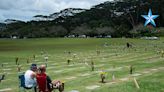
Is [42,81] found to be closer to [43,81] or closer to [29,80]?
[43,81]

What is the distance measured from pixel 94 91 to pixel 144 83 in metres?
3.38

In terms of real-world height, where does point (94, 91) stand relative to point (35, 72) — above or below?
below

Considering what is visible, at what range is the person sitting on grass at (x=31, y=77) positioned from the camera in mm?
15545

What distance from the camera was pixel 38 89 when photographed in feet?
51.5

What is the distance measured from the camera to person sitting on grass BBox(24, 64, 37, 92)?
51.0 ft

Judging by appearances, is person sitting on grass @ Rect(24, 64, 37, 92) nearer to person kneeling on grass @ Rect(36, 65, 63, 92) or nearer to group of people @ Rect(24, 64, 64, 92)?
group of people @ Rect(24, 64, 64, 92)

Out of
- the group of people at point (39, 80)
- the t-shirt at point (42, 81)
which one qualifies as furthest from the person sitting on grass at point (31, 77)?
the t-shirt at point (42, 81)

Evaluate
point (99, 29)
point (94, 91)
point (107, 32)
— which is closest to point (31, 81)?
point (94, 91)

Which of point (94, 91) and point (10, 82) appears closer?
point (94, 91)

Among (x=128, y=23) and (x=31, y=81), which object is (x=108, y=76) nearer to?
(x=31, y=81)

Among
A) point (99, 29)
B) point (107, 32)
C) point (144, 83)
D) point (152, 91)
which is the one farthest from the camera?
point (99, 29)

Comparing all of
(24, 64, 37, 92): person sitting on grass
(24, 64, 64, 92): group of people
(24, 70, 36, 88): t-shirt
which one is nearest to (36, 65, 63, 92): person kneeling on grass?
(24, 64, 64, 92): group of people

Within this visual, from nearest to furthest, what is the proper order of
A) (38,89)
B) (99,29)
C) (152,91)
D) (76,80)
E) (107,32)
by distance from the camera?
1. (38,89)
2. (152,91)
3. (76,80)
4. (107,32)
5. (99,29)

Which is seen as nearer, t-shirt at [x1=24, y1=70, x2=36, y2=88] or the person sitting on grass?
the person sitting on grass
